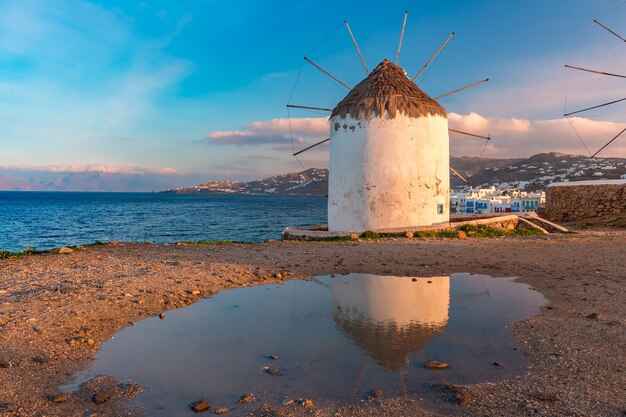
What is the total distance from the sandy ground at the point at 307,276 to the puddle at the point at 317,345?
293mm

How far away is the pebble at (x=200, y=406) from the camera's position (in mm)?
4094

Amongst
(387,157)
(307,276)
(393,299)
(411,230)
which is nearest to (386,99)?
(387,157)

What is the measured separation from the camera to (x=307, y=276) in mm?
10320

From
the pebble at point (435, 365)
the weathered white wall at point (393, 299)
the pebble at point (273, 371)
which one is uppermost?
the pebble at point (435, 365)

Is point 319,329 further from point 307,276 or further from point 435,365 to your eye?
point 307,276

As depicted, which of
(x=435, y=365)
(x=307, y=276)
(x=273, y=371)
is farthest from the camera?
(x=307, y=276)

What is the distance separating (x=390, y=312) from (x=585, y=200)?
2406 centimetres

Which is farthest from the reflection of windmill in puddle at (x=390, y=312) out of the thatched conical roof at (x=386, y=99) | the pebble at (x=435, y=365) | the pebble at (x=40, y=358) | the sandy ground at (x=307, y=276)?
the thatched conical roof at (x=386, y=99)

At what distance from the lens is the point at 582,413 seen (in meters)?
3.88

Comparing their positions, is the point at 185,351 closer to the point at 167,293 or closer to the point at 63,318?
the point at 63,318

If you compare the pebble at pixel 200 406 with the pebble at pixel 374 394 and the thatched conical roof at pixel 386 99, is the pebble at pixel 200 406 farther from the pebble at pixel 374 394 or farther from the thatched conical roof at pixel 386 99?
the thatched conical roof at pixel 386 99

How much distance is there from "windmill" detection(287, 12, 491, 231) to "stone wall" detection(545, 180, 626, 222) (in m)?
11.5

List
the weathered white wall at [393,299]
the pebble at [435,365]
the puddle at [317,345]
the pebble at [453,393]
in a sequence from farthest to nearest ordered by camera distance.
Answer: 1. the weathered white wall at [393,299]
2. the pebble at [435,365]
3. the puddle at [317,345]
4. the pebble at [453,393]

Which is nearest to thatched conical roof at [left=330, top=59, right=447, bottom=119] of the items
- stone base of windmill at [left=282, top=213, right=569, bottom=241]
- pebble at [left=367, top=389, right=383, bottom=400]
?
stone base of windmill at [left=282, top=213, right=569, bottom=241]
